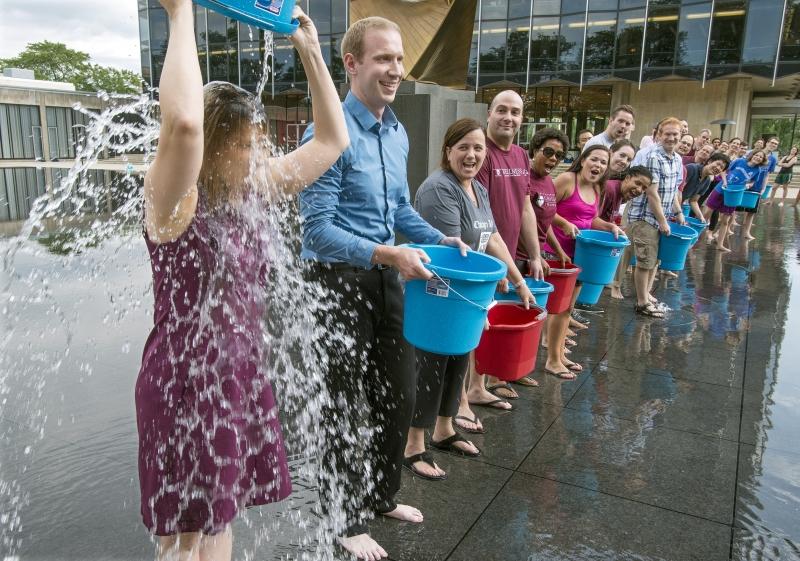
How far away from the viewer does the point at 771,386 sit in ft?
15.7

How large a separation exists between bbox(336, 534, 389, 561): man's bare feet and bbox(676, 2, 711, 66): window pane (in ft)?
97.3

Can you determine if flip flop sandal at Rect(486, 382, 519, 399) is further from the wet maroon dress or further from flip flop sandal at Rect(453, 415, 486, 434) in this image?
the wet maroon dress

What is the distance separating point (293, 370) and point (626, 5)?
1146 inches

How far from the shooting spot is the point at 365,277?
2645 millimetres

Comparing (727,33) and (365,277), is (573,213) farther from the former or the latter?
(727,33)

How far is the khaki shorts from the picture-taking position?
6.86 m

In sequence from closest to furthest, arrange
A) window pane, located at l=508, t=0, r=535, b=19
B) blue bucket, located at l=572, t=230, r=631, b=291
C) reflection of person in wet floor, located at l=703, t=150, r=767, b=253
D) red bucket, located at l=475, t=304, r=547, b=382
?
red bucket, located at l=475, t=304, r=547, b=382
blue bucket, located at l=572, t=230, r=631, b=291
reflection of person in wet floor, located at l=703, t=150, r=767, b=253
window pane, located at l=508, t=0, r=535, b=19

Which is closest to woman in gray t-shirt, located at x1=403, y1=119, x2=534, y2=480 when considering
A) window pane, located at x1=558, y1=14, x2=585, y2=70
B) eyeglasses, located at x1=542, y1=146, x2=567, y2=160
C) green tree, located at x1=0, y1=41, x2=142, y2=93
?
eyeglasses, located at x1=542, y1=146, x2=567, y2=160

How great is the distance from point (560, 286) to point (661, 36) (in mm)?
27510

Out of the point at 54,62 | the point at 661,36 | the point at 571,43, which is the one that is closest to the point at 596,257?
the point at 661,36

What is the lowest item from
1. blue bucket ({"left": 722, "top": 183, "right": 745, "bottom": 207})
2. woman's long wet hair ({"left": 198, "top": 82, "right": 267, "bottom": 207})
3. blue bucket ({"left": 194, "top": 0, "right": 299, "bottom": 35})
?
blue bucket ({"left": 722, "top": 183, "right": 745, "bottom": 207})

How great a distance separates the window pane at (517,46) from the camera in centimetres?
2981

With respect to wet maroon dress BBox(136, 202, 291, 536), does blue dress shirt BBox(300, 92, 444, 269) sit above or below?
above

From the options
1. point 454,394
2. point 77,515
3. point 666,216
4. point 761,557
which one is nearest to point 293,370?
point 454,394
